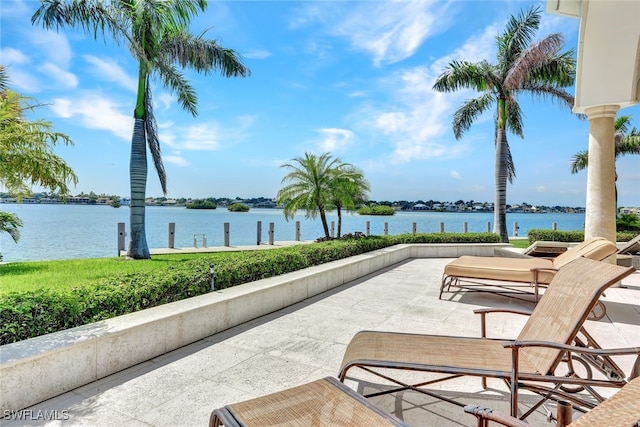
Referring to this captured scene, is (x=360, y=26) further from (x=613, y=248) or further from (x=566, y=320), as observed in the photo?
(x=566, y=320)

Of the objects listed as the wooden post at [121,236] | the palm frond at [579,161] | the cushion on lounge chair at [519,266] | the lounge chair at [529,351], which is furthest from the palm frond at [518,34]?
the wooden post at [121,236]

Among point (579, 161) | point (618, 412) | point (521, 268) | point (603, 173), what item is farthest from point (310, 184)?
point (579, 161)

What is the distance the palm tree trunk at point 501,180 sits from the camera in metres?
12.7

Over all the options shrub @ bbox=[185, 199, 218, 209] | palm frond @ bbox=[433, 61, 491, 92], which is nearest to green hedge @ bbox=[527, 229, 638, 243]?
palm frond @ bbox=[433, 61, 491, 92]

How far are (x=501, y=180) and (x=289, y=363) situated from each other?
1247 cm

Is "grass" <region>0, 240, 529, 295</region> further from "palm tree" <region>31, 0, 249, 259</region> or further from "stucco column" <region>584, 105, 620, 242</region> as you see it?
"stucco column" <region>584, 105, 620, 242</region>

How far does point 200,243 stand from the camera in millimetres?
19344

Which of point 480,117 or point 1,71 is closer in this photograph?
point 1,71

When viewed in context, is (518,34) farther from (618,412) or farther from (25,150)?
(618,412)

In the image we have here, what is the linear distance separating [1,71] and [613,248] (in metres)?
11.7

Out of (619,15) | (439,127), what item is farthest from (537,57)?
(619,15)

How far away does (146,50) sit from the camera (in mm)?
10070

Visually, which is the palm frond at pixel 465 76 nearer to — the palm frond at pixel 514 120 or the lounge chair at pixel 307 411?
the palm frond at pixel 514 120

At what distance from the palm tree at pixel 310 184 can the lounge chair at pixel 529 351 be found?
7808 millimetres
